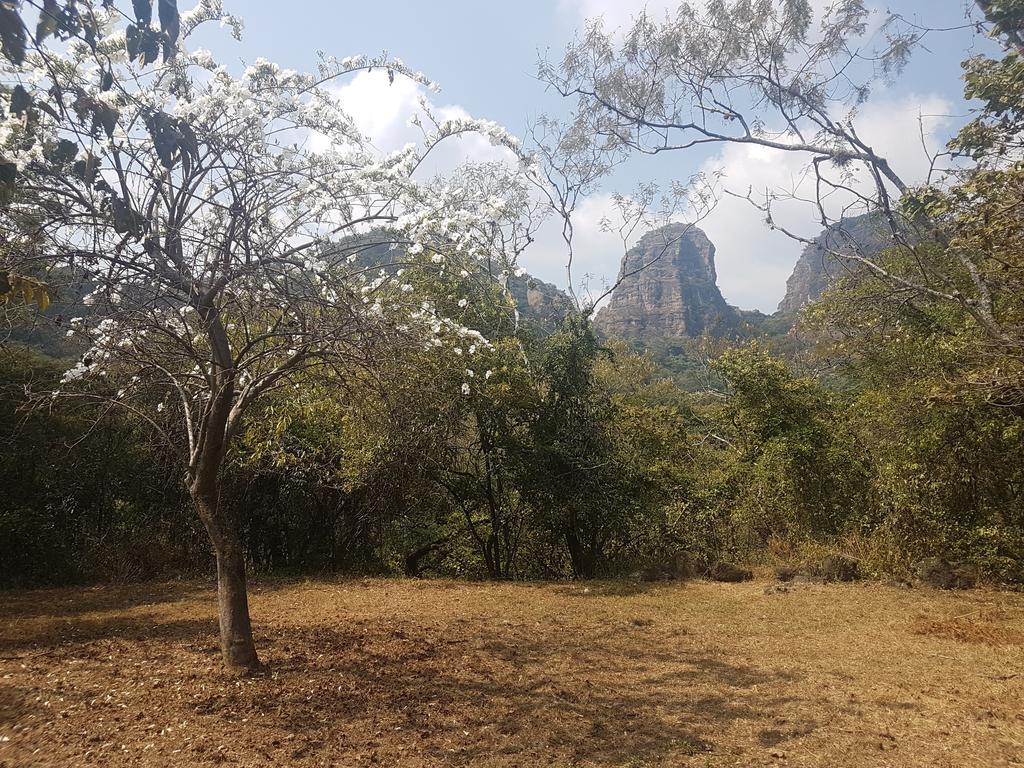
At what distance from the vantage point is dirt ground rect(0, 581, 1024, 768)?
120 inches

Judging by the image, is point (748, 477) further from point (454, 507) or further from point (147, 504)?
point (147, 504)

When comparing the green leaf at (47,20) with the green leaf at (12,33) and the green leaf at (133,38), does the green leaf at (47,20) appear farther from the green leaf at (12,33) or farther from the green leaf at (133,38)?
the green leaf at (133,38)

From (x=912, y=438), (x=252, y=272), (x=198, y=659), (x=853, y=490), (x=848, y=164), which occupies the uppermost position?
(x=848, y=164)

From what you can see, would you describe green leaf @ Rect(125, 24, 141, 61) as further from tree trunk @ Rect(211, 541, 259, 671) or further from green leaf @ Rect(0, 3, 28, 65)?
tree trunk @ Rect(211, 541, 259, 671)

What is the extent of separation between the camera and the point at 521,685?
161 inches

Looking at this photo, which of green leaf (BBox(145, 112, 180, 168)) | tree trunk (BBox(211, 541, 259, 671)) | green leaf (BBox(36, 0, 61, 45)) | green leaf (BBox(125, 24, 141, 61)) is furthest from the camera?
tree trunk (BBox(211, 541, 259, 671))

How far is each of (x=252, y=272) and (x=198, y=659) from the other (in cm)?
285

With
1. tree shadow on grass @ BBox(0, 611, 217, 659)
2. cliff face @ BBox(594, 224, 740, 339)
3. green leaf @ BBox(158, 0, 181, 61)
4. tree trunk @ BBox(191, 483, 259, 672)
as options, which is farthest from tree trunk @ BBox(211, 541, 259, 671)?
cliff face @ BBox(594, 224, 740, 339)

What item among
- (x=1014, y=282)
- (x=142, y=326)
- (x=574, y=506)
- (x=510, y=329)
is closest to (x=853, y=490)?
(x=574, y=506)

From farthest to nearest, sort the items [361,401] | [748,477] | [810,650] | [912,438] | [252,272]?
[748,477]
[912,438]
[361,401]
[810,650]
[252,272]

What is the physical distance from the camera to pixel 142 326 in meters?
3.53

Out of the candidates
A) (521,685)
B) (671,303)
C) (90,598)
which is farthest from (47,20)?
(671,303)

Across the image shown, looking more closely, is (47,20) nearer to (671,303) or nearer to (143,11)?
(143,11)

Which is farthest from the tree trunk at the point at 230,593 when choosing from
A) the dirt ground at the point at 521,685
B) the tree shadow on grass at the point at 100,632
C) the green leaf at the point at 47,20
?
the green leaf at the point at 47,20
